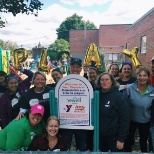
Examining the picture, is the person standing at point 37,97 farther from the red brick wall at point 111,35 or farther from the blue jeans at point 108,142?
the red brick wall at point 111,35

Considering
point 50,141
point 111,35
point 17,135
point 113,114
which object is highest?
point 111,35

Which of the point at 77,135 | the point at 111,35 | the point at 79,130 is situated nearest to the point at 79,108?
the point at 79,130

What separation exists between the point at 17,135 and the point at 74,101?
932 millimetres

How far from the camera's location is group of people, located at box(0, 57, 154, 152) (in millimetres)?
2920

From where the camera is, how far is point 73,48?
41938mm

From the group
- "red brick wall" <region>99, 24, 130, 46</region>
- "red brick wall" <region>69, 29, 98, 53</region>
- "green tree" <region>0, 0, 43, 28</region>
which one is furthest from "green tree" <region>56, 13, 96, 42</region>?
"green tree" <region>0, 0, 43, 28</region>

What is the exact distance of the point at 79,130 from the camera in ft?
11.5

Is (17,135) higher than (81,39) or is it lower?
lower

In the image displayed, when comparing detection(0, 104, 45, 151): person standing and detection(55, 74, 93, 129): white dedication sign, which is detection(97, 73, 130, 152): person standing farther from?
detection(0, 104, 45, 151): person standing

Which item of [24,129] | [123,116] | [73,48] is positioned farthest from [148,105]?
[73,48]

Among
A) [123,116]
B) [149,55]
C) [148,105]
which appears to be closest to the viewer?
[123,116]

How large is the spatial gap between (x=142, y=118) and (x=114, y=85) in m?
0.76

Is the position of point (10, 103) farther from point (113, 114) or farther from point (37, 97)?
point (113, 114)

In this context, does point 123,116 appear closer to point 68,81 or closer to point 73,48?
point 68,81
